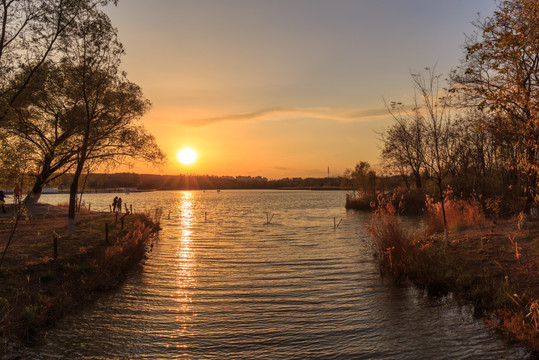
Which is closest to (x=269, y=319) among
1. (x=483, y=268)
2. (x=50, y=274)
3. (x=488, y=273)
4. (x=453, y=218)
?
(x=488, y=273)

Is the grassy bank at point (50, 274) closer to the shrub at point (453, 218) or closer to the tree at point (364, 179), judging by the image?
the shrub at point (453, 218)

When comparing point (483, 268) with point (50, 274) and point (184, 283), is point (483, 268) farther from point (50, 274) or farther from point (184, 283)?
point (50, 274)

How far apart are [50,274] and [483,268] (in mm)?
14319

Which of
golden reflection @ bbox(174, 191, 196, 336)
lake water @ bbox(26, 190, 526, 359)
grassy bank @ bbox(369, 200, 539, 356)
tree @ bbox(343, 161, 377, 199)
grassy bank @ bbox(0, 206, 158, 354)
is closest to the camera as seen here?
lake water @ bbox(26, 190, 526, 359)

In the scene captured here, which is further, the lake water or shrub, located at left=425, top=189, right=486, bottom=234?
shrub, located at left=425, top=189, right=486, bottom=234

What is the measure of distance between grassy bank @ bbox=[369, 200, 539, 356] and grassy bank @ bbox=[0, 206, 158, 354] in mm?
10753

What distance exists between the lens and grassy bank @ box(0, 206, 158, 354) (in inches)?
357

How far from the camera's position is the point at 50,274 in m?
12.2

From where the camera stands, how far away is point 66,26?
774 inches

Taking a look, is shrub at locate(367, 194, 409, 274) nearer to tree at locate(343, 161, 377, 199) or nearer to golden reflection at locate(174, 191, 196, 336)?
golden reflection at locate(174, 191, 196, 336)

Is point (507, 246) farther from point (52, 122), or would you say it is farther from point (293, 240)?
point (52, 122)

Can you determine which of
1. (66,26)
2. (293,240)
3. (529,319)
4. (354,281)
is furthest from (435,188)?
(66,26)

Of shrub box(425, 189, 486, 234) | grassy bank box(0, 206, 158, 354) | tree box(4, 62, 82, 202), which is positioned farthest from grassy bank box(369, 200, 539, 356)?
tree box(4, 62, 82, 202)

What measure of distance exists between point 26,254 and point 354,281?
12650mm
